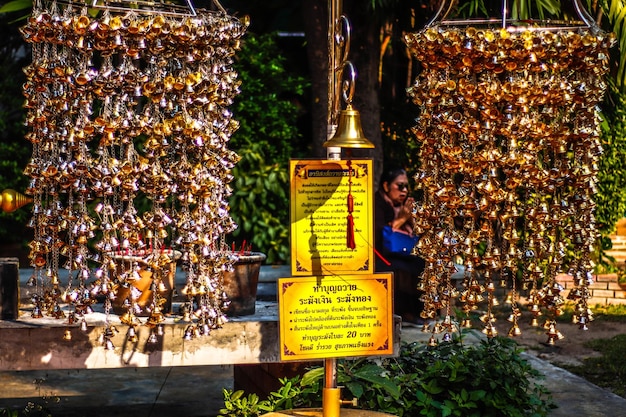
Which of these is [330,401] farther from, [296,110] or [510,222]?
[296,110]

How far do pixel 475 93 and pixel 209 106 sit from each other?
955mm

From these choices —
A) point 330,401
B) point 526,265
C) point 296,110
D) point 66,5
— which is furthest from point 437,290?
point 296,110

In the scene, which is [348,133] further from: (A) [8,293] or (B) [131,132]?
(A) [8,293]

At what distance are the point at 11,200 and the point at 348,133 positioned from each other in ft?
5.17

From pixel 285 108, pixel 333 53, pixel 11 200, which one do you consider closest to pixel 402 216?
pixel 285 108

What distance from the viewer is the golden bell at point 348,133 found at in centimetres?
346

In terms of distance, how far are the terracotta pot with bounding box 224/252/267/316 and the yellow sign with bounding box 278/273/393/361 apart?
96 cm

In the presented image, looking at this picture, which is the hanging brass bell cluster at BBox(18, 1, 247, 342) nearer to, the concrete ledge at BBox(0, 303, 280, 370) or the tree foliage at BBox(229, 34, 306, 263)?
the concrete ledge at BBox(0, 303, 280, 370)

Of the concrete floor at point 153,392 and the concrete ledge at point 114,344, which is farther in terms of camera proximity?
the concrete floor at point 153,392

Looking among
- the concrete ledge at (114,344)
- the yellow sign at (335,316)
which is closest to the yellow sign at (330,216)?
the yellow sign at (335,316)

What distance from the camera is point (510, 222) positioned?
3.49 meters

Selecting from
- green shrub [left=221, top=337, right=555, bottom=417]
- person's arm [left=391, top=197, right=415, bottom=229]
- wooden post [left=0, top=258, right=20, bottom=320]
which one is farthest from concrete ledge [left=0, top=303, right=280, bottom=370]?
person's arm [left=391, top=197, right=415, bottom=229]

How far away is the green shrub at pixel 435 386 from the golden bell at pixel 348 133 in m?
1.10

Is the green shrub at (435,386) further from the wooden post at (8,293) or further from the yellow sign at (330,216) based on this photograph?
the wooden post at (8,293)
